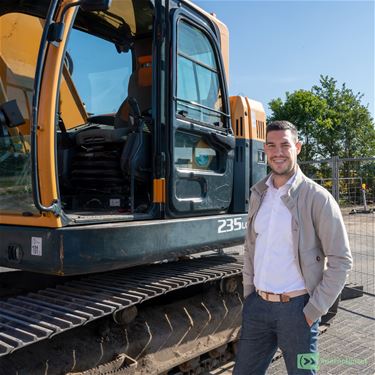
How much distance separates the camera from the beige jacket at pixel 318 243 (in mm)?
2324

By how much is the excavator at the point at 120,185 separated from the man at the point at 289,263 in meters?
0.80

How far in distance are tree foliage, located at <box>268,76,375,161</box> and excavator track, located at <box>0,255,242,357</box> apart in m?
27.0

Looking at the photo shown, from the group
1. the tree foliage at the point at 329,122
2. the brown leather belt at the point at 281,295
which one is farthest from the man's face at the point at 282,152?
the tree foliage at the point at 329,122

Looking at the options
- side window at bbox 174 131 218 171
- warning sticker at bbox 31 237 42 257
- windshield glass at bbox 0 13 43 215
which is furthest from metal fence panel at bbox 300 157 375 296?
warning sticker at bbox 31 237 42 257

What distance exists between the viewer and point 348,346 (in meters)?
4.74

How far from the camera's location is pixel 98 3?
2.57 metres

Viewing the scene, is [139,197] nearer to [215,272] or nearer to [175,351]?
[215,272]

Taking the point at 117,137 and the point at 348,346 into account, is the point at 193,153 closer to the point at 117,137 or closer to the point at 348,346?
the point at 117,137

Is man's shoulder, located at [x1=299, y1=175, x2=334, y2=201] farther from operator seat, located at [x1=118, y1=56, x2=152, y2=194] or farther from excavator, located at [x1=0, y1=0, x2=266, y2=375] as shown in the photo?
operator seat, located at [x1=118, y1=56, x2=152, y2=194]

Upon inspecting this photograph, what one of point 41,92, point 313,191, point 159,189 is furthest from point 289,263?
point 41,92

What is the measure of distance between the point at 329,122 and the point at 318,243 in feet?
96.3

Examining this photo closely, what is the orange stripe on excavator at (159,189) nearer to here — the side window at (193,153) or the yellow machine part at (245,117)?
the side window at (193,153)

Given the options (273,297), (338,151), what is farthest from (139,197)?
(338,151)

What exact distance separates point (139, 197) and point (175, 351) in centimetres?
120
